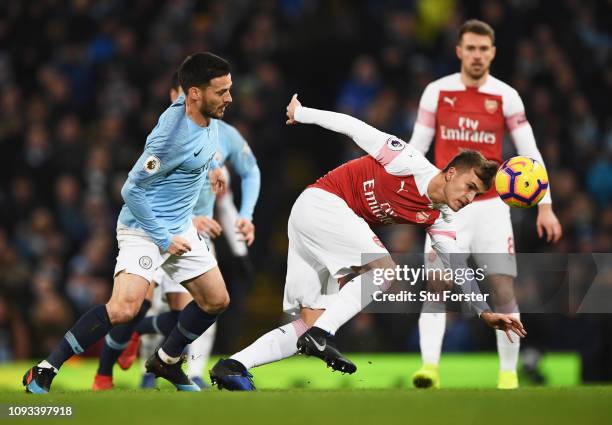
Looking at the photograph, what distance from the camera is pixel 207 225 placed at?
7449mm

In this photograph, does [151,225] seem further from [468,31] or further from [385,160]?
[468,31]

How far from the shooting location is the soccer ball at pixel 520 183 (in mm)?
6867

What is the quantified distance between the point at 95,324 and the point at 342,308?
Result: 1.51 meters

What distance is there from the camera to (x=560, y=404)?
573cm

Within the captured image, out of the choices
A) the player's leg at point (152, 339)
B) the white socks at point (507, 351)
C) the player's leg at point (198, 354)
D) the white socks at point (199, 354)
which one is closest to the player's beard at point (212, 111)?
the player's leg at point (198, 354)

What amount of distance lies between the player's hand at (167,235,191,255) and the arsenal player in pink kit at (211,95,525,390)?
0.73 metres

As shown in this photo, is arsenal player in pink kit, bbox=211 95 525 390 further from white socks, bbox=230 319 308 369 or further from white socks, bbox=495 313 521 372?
white socks, bbox=495 313 521 372

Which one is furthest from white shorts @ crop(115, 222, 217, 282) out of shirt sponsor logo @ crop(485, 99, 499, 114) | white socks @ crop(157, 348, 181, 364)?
shirt sponsor logo @ crop(485, 99, 499, 114)

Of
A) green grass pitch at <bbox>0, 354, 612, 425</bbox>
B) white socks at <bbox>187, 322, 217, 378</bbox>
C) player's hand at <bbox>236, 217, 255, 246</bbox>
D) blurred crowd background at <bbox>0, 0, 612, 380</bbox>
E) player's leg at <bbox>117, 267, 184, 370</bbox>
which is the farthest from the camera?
blurred crowd background at <bbox>0, 0, 612, 380</bbox>

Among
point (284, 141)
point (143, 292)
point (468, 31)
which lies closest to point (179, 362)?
point (143, 292)

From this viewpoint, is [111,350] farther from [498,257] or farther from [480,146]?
[480,146]

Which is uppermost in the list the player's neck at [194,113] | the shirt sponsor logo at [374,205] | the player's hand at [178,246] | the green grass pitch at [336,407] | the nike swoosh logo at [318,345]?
the player's neck at [194,113]

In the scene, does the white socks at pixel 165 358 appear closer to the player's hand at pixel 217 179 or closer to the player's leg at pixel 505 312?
the player's hand at pixel 217 179

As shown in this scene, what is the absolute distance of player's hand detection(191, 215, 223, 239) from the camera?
7.43 m
